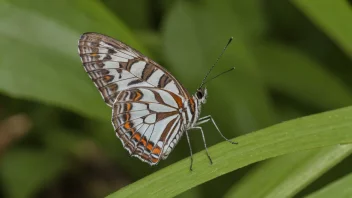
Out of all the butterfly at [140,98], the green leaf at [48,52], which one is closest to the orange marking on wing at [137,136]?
the butterfly at [140,98]

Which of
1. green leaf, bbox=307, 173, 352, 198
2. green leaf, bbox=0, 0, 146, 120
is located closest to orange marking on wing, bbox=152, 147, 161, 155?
green leaf, bbox=0, 0, 146, 120

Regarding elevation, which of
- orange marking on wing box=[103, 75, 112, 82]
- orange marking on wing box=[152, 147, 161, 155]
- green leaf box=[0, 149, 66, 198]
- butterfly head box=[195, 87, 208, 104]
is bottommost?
green leaf box=[0, 149, 66, 198]

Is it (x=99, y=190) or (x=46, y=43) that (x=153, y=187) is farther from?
(x=99, y=190)

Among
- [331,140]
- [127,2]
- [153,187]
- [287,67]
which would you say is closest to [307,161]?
[331,140]

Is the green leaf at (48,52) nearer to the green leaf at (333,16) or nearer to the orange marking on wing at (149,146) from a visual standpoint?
the orange marking on wing at (149,146)

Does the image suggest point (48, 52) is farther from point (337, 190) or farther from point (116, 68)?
point (337, 190)

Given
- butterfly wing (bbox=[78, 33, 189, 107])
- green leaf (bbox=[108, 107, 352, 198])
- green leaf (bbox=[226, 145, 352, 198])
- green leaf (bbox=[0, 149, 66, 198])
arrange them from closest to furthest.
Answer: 1. green leaf (bbox=[108, 107, 352, 198])
2. green leaf (bbox=[226, 145, 352, 198])
3. butterfly wing (bbox=[78, 33, 189, 107])
4. green leaf (bbox=[0, 149, 66, 198])

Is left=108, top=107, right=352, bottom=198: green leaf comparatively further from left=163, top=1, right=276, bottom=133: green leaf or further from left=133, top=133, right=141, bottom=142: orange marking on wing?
left=163, top=1, right=276, bottom=133: green leaf
